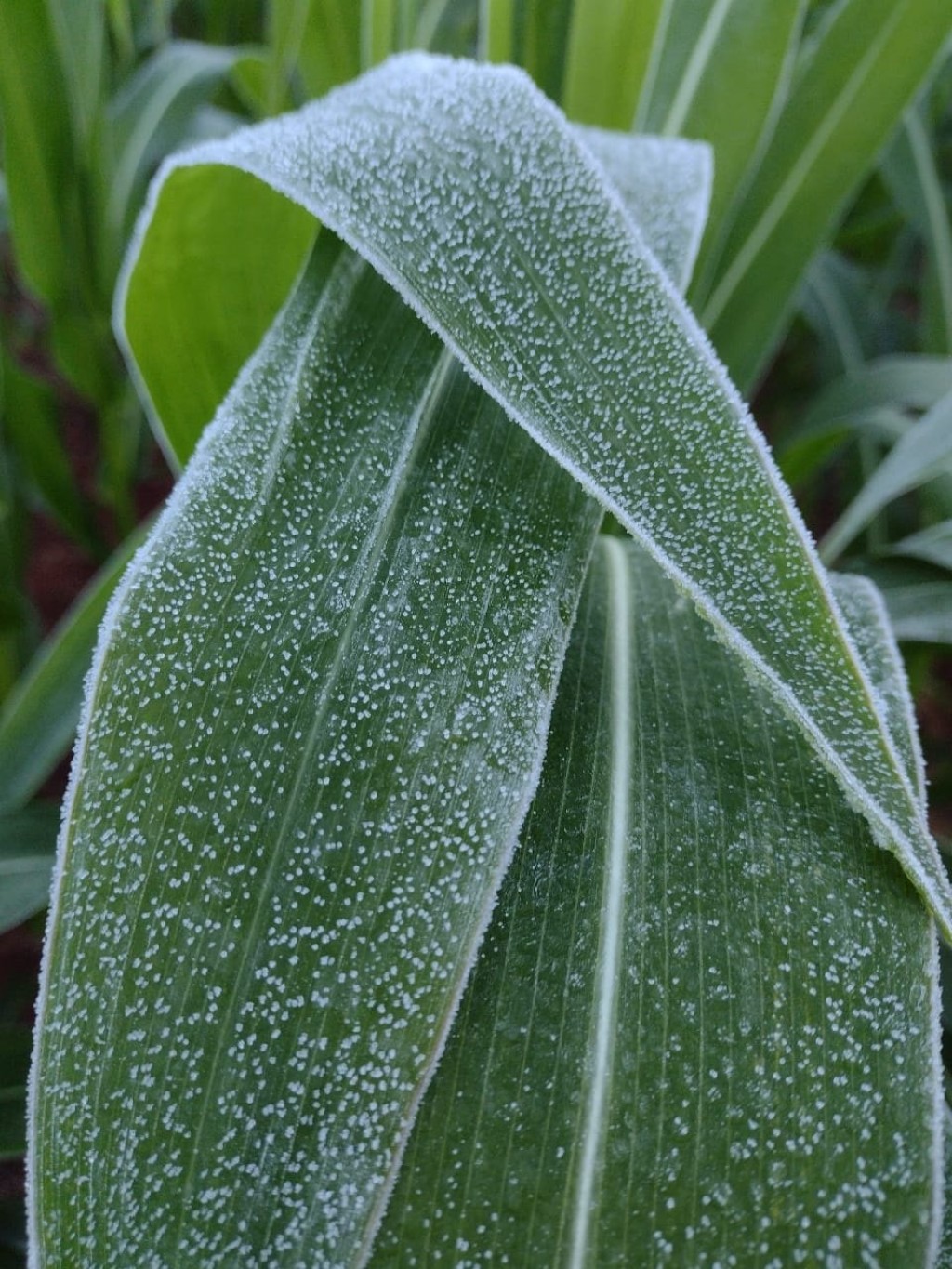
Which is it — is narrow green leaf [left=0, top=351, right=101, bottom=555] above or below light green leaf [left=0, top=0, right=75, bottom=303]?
below

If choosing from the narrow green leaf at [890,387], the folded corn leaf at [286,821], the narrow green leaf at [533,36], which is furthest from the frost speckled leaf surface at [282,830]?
the narrow green leaf at [890,387]

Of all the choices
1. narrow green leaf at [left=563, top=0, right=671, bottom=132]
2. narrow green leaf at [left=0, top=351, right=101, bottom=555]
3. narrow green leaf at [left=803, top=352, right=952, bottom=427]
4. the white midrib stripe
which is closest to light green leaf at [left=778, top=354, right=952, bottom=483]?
narrow green leaf at [left=803, top=352, right=952, bottom=427]

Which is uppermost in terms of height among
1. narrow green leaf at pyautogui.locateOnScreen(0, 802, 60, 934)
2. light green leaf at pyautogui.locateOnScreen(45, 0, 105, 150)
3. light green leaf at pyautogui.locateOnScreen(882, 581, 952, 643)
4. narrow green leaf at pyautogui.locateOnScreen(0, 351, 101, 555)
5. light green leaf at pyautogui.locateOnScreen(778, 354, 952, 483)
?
light green leaf at pyautogui.locateOnScreen(45, 0, 105, 150)

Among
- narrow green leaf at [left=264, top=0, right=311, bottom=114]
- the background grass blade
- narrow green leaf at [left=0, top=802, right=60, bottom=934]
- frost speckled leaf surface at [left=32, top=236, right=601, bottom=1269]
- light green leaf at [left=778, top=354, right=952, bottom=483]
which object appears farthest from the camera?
the background grass blade

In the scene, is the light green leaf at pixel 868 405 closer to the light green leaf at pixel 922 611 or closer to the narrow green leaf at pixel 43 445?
the light green leaf at pixel 922 611

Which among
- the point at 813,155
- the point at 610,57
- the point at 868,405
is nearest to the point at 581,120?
the point at 610,57

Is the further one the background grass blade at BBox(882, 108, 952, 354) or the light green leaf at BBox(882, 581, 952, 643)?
the background grass blade at BBox(882, 108, 952, 354)

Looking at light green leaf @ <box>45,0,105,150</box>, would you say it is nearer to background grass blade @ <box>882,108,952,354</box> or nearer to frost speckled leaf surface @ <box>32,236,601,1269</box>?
frost speckled leaf surface @ <box>32,236,601,1269</box>
